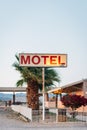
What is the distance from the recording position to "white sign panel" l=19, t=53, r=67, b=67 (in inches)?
1361

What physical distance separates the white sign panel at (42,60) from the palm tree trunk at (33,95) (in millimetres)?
8060

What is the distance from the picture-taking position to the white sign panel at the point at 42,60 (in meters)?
34.6

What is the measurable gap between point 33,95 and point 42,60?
848 cm

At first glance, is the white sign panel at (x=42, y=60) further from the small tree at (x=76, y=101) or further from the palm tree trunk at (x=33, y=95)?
the palm tree trunk at (x=33, y=95)

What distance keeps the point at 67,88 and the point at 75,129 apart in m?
31.1

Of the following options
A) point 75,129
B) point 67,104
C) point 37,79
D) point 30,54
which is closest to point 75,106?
point 67,104

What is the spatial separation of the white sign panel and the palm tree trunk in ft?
26.4

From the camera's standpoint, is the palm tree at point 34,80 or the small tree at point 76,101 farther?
the palm tree at point 34,80

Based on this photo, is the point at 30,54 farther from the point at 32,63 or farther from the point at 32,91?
the point at 32,91

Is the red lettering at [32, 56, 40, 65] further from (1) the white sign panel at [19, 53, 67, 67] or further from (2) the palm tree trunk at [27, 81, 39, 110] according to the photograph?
(2) the palm tree trunk at [27, 81, 39, 110]

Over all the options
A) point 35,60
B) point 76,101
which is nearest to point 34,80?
point 76,101

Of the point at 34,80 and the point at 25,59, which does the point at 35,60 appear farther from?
the point at 34,80

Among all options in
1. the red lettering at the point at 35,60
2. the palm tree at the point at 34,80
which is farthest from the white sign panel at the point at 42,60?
the palm tree at the point at 34,80

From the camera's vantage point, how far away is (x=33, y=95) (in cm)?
4256
